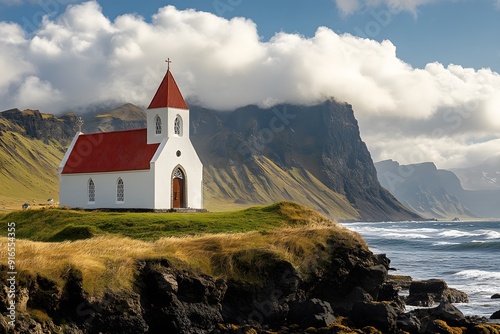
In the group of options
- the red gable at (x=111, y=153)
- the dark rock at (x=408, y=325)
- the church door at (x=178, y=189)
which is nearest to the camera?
the dark rock at (x=408, y=325)

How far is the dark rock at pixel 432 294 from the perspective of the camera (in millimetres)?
44094

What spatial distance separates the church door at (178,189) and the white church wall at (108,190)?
264cm

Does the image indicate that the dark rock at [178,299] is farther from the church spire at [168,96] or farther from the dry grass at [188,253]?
the church spire at [168,96]

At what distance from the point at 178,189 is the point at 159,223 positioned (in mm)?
12726

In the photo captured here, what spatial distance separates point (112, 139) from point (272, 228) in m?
23.8

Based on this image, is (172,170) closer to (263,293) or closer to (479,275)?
(263,293)

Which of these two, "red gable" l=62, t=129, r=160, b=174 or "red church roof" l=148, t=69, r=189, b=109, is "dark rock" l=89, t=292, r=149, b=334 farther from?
Answer: "red church roof" l=148, t=69, r=189, b=109

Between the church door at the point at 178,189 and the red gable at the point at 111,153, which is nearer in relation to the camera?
the church door at the point at 178,189

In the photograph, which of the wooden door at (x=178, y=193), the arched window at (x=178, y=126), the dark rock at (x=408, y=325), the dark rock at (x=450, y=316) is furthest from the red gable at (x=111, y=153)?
the dark rock at (x=408, y=325)

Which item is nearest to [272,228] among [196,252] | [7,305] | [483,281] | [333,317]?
[196,252]

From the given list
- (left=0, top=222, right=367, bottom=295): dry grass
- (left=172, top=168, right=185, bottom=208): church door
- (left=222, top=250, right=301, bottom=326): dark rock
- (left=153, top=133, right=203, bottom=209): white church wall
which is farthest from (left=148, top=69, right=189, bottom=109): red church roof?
(left=222, top=250, right=301, bottom=326): dark rock

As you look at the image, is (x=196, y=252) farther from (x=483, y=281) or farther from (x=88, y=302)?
(x=483, y=281)

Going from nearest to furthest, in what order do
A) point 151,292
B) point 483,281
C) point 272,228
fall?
point 151,292, point 272,228, point 483,281

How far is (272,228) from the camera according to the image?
42094mm
